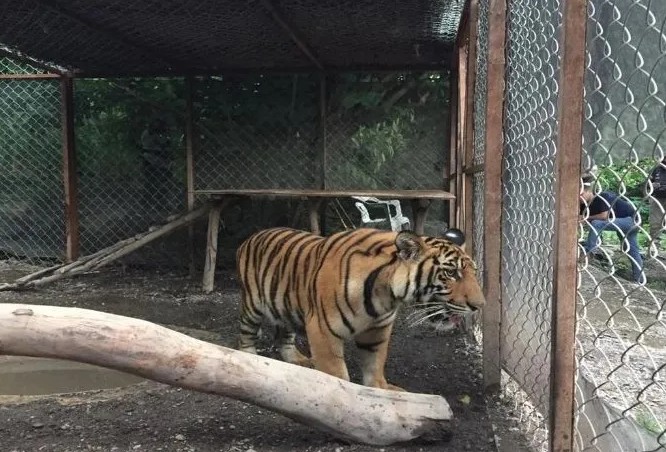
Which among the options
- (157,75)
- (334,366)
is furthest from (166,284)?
(334,366)

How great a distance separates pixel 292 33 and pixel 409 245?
10.1ft

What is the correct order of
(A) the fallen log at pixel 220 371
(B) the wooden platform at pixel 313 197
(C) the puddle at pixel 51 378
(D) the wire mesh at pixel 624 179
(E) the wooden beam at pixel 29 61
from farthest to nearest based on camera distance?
1. (E) the wooden beam at pixel 29 61
2. (B) the wooden platform at pixel 313 197
3. (C) the puddle at pixel 51 378
4. (A) the fallen log at pixel 220 371
5. (D) the wire mesh at pixel 624 179

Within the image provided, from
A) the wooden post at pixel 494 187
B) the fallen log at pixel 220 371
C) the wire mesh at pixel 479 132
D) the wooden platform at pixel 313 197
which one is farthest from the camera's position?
the wooden platform at pixel 313 197

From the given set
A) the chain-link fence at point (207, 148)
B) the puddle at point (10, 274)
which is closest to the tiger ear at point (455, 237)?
the chain-link fence at point (207, 148)

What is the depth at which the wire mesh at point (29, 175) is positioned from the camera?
7.79 m

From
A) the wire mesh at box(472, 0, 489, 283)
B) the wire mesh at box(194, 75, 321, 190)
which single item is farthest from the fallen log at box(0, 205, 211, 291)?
the wire mesh at box(472, 0, 489, 283)

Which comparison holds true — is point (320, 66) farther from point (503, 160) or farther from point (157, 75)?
point (503, 160)

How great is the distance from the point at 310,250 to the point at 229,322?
195 centimetres

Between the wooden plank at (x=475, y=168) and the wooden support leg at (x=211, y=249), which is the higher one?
the wooden plank at (x=475, y=168)

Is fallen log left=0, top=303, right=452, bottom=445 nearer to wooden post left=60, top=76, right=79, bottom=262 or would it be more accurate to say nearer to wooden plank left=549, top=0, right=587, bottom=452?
wooden plank left=549, top=0, right=587, bottom=452

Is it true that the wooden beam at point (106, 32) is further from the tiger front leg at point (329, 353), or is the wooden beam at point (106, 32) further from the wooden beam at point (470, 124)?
the tiger front leg at point (329, 353)

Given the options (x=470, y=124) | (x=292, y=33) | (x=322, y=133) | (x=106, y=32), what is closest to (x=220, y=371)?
(x=470, y=124)

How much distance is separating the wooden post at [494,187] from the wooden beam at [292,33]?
2.08 m

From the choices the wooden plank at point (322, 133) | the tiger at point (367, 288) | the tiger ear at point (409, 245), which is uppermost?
the wooden plank at point (322, 133)
